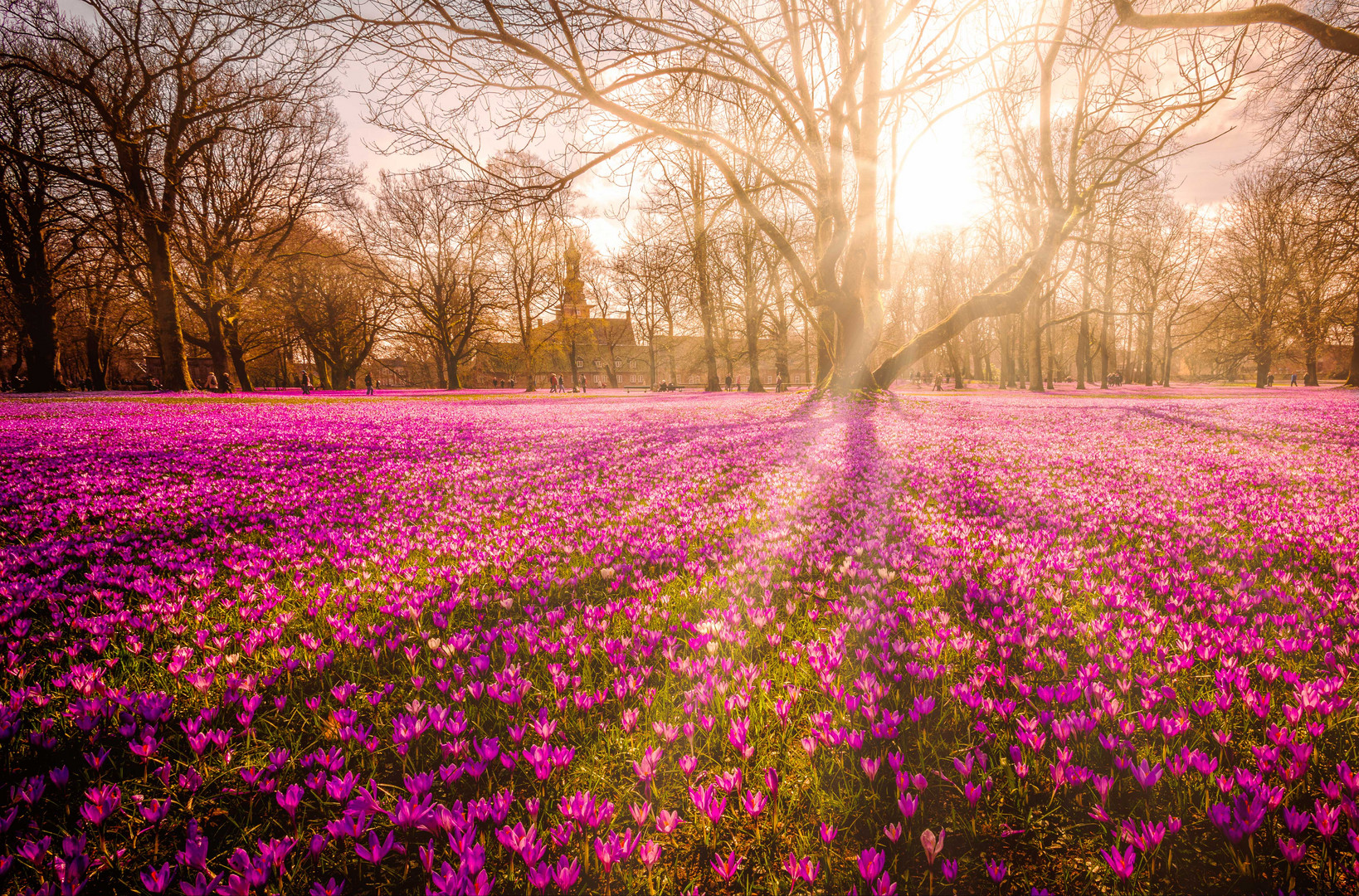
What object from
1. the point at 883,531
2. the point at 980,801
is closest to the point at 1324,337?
the point at 883,531

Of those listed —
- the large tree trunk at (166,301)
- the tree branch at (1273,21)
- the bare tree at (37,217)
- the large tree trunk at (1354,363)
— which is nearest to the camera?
the tree branch at (1273,21)

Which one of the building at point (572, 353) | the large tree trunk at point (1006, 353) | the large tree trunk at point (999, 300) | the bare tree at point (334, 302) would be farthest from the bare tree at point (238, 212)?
the large tree trunk at point (1006, 353)

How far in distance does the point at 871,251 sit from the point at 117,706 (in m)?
19.3

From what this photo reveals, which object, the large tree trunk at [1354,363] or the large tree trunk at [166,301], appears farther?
the large tree trunk at [1354,363]

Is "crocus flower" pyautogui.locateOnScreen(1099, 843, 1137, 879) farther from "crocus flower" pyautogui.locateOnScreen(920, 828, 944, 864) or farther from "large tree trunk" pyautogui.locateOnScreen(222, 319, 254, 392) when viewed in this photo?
"large tree trunk" pyautogui.locateOnScreen(222, 319, 254, 392)

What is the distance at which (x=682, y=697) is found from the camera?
7.32 feet

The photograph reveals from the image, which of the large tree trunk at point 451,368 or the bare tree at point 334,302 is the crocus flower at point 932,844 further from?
the large tree trunk at point 451,368

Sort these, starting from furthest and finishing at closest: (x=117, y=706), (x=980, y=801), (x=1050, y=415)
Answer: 1. (x=1050, y=415)
2. (x=117, y=706)
3. (x=980, y=801)

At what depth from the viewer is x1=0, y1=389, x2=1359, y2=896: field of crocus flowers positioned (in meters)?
1.42

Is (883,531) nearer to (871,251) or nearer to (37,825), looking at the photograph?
(37,825)

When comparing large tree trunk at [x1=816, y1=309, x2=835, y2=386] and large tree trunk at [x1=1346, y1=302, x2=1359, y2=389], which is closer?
large tree trunk at [x1=816, y1=309, x2=835, y2=386]

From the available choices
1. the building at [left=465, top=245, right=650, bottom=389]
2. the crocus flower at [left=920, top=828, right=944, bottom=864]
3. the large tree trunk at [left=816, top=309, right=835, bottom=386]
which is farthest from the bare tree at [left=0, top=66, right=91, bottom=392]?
the crocus flower at [left=920, top=828, right=944, bottom=864]

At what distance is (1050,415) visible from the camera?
15.5 metres

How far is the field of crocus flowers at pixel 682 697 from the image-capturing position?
4.64 feet
